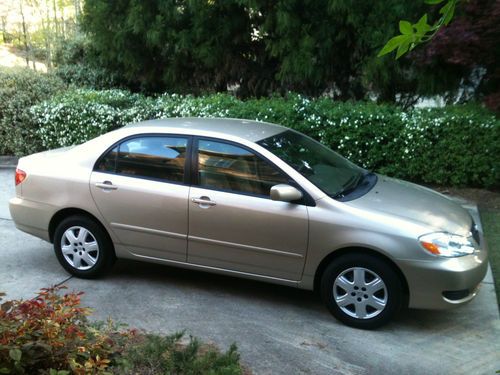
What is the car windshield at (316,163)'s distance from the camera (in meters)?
4.88

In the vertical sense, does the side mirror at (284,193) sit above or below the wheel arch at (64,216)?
above

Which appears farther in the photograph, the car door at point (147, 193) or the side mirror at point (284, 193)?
the car door at point (147, 193)

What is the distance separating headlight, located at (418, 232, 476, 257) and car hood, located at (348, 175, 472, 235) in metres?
0.07

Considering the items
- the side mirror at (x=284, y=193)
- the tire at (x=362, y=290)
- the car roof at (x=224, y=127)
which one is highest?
the car roof at (x=224, y=127)

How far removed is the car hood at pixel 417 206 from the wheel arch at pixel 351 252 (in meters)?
0.34

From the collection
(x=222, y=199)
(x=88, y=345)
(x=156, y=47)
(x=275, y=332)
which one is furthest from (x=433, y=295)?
(x=156, y=47)

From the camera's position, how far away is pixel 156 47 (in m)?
11.2

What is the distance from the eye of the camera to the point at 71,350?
282 cm

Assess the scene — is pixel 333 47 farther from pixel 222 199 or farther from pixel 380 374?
Result: pixel 380 374

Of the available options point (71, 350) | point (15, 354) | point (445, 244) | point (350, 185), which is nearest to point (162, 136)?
point (350, 185)

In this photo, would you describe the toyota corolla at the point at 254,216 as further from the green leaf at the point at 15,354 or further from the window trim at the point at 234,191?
the green leaf at the point at 15,354

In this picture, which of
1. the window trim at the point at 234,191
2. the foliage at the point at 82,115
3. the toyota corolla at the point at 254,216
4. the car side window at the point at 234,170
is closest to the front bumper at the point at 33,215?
the toyota corolla at the point at 254,216

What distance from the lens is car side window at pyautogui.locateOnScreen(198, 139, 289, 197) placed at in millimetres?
4828

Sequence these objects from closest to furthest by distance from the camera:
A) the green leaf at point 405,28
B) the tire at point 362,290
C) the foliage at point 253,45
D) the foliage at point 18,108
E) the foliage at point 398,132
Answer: the green leaf at point 405,28 → the tire at point 362,290 → the foliage at point 398,132 → the foliage at point 253,45 → the foliage at point 18,108
